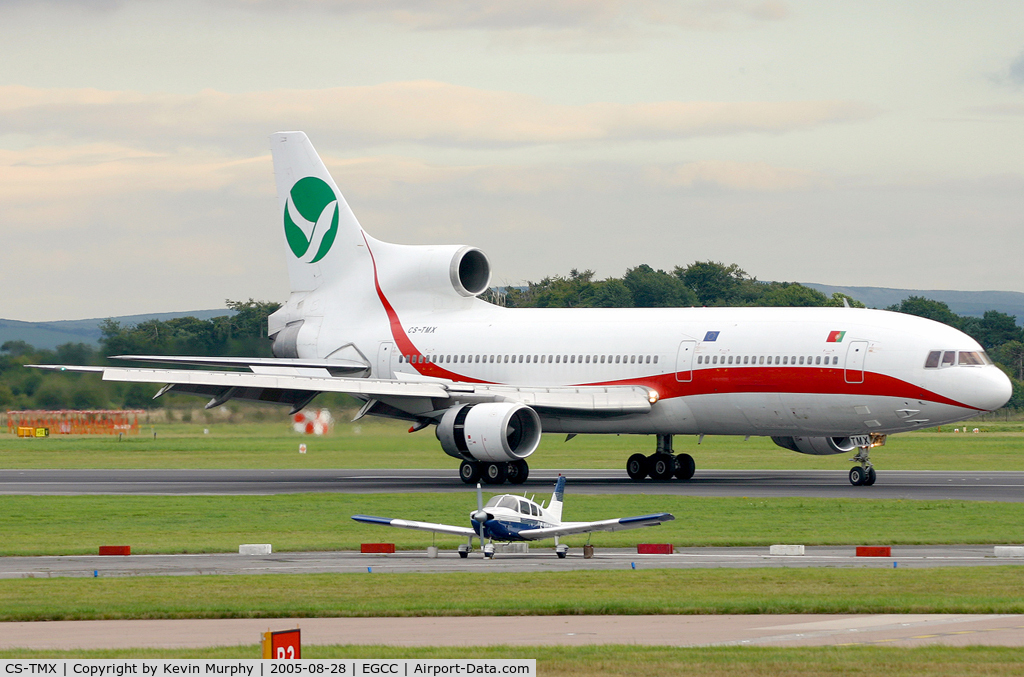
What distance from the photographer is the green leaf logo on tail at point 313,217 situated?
54.3 metres

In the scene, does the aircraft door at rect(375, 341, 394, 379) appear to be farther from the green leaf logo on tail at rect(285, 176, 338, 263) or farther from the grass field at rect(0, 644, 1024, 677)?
the grass field at rect(0, 644, 1024, 677)

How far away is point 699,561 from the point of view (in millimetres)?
22812

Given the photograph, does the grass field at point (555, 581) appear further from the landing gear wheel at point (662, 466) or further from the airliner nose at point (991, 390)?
the landing gear wheel at point (662, 466)

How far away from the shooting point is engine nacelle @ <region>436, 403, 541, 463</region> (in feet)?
130

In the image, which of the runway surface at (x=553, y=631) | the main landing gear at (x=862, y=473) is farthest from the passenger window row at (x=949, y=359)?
the runway surface at (x=553, y=631)

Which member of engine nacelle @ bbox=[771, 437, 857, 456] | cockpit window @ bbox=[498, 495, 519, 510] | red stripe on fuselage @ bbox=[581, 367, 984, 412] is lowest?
cockpit window @ bbox=[498, 495, 519, 510]

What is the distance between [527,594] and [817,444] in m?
27.8

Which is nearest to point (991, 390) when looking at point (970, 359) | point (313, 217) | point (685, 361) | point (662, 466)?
point (970, 359)

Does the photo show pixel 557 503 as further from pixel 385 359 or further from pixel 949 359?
pixel 385 359

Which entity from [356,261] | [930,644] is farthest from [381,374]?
[930,644]

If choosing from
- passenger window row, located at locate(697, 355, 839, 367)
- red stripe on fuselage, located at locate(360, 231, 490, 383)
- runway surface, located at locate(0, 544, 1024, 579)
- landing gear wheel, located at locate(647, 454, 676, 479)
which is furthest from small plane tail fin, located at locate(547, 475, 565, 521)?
red stripe on fuselage, located at locate(360, 231, 490, 383)

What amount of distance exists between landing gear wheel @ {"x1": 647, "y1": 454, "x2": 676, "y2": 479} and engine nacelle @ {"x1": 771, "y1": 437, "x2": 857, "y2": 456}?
10.8 feet

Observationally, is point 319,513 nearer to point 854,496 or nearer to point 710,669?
point 854,496

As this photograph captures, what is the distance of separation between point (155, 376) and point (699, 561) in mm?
22248
